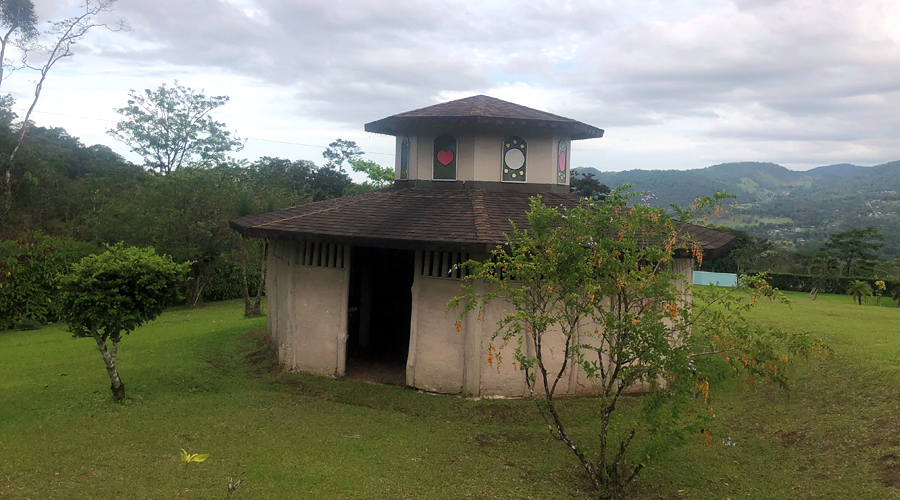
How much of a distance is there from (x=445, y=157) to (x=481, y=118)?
4.10ft

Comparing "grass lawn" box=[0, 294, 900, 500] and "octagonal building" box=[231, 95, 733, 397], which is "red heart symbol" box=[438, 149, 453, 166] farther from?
"grass lawn" box=[0, 294, 900, 500]

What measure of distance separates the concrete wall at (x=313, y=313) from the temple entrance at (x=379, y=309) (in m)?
1.07

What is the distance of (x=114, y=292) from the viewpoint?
832 centimetres

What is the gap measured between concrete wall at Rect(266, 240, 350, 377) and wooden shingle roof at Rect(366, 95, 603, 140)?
3.46 meters

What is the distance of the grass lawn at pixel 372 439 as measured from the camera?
6.47 metres

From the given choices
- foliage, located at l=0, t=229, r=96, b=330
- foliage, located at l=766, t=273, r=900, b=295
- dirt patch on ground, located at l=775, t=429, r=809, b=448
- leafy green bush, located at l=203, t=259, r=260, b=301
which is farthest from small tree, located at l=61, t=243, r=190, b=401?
foliage, located at l=766, t=273, r=900, b=295

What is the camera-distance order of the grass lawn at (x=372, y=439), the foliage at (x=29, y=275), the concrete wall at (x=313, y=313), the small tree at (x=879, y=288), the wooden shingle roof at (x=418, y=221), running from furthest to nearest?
the small tree at (x=879, y=288), the foliage at (x=29, y=275), the concrete wall at (x=313, y=313), the wooden shingle roof at (x=418, y=221), the grass lawn at (x=372, y=439)

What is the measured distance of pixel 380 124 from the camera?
13.6 metres

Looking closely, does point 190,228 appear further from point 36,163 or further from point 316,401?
point 316,401

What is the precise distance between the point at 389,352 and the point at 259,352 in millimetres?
2957

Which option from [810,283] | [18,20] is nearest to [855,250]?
[810,283]

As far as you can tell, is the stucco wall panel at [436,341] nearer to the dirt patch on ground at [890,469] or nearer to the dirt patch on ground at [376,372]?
the dirt patch on ground at [376,372]

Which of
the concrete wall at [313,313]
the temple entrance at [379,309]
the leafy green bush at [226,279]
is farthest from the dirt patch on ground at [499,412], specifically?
the leafy green bush at [226,279]

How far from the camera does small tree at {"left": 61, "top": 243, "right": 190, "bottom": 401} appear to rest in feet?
27.0
